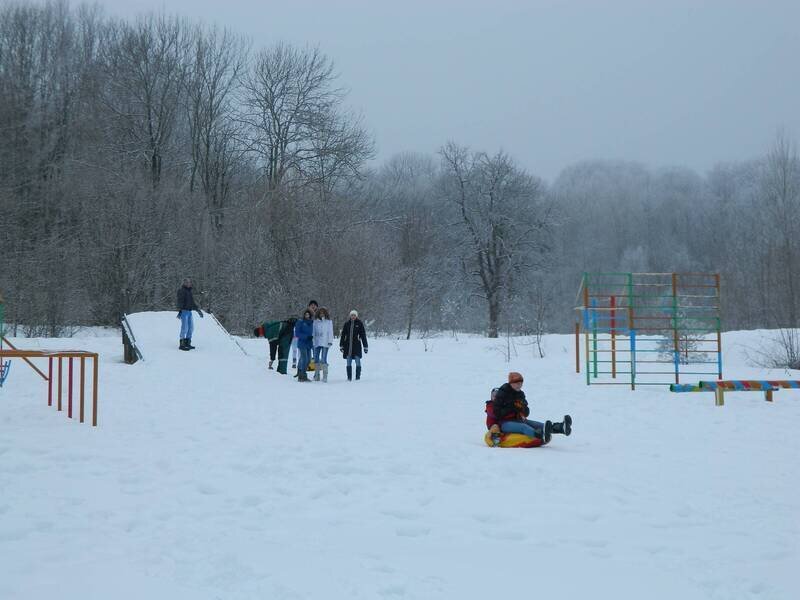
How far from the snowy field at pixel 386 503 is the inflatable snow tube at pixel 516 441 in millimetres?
171

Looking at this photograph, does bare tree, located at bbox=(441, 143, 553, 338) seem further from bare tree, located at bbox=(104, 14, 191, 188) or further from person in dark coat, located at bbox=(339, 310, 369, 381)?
person in dark coat, located at bbox=(339, 310, 369, 381)

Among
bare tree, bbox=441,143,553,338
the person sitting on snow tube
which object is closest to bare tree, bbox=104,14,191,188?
bare tree, bbox=441,143,553,338

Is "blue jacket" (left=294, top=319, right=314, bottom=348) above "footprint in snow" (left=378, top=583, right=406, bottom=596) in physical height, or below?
above

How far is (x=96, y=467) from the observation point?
738cm

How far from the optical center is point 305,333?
1645 centimetres

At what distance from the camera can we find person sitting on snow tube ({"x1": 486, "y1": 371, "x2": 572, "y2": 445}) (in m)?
9.13

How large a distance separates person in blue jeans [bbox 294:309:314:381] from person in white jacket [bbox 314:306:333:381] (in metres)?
0.14

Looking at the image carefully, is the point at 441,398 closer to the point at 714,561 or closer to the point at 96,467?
the point at 96,467

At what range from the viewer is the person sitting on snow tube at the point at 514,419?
9.13 meters

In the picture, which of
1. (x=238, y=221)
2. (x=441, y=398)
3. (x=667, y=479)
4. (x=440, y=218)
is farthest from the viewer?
(x=440, y=218)

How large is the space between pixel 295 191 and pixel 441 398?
21972 mm

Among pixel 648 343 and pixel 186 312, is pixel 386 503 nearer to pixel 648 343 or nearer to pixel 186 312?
pixel 186 312

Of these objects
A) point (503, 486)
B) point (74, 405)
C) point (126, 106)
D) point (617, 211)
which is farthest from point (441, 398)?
point (617, 211)

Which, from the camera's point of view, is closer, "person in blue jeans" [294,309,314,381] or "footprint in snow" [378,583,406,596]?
"footprint in snow" [378,583,406,596]
